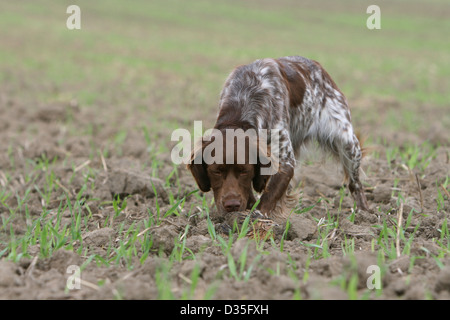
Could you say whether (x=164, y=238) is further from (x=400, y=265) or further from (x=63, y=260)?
(x=400, y=265)

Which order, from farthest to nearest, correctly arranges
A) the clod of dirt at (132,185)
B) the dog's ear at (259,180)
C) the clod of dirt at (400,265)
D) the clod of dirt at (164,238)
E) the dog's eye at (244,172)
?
1. the clod of dirt at (132,185)
2. the dog's ear at (259,180)
3. the dog's eye at (244,172)
4. the clod of dirt at (164,238)
5. the clod of dirt at (400,265)

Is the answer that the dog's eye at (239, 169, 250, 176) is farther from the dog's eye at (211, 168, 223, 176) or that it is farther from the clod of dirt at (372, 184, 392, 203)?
the clod of dirt at (372, 184, 392, 203)

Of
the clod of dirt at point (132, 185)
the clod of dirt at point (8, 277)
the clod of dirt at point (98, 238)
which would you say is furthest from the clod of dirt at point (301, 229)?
the clod of dirt at point (8, 277)

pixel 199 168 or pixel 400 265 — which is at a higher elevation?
pixel 199 168

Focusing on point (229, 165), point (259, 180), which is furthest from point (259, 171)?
point (229, 165)

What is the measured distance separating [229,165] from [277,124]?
683mm

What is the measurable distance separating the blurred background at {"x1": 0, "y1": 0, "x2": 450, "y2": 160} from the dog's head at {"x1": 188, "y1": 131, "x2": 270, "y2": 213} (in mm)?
2802

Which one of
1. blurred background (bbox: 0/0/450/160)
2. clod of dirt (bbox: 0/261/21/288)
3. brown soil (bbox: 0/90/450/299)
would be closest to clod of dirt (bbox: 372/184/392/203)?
brown soil (bbox: 0/90/450/299)

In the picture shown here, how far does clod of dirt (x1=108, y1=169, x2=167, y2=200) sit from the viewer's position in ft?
16.0

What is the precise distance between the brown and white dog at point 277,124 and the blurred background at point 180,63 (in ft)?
7.50

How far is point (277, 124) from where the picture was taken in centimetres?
423

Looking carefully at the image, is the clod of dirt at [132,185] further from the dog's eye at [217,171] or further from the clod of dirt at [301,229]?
the clod of dirt at [301,229]

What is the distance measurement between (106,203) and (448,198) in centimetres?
273

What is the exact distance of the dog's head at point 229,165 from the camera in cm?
371
